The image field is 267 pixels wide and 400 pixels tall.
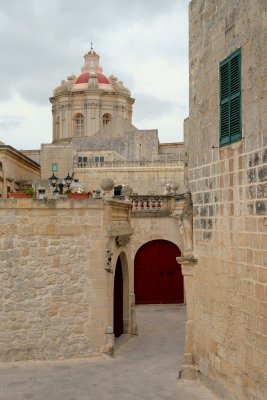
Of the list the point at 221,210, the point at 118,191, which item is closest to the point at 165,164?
the point at 118,191

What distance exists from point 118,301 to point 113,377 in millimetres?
3930

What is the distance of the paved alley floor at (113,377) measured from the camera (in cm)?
1020

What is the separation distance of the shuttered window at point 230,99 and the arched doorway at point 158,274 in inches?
480

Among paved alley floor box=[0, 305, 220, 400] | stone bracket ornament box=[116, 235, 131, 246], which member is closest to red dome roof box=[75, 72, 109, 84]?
stone bracket ornament box=[116, 235, 131, 246]

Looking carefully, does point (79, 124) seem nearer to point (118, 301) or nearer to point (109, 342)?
point (118, 301)

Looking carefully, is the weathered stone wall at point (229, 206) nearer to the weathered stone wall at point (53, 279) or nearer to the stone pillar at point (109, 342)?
the stone pillar at point (109, 342)

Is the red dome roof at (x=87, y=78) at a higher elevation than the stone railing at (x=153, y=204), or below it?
higher

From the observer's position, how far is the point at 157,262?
21625mm

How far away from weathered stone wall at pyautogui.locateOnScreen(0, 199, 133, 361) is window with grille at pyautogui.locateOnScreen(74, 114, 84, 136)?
35.4m

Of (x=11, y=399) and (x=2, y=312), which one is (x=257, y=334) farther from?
(x=2, y=312)

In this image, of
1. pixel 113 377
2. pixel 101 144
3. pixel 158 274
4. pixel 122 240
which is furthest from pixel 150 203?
pixel 101 144

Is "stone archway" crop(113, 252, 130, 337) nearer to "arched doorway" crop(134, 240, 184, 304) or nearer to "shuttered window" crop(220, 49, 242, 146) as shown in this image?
"arched doorway" crop(134, 240, 184, 304)

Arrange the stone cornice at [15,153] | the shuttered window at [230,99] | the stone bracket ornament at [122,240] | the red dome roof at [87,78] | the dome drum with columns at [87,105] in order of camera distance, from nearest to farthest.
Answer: the shuttered window at [230,99] < the stone bracket ornament at [122,240] < the stone cornice at [15,153] < the dome drum with columns at [87,105] < the red dome roof at [87,78]

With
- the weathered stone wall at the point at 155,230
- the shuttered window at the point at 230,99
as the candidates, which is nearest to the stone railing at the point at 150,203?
the weathered stone wall at the point at 155,230
